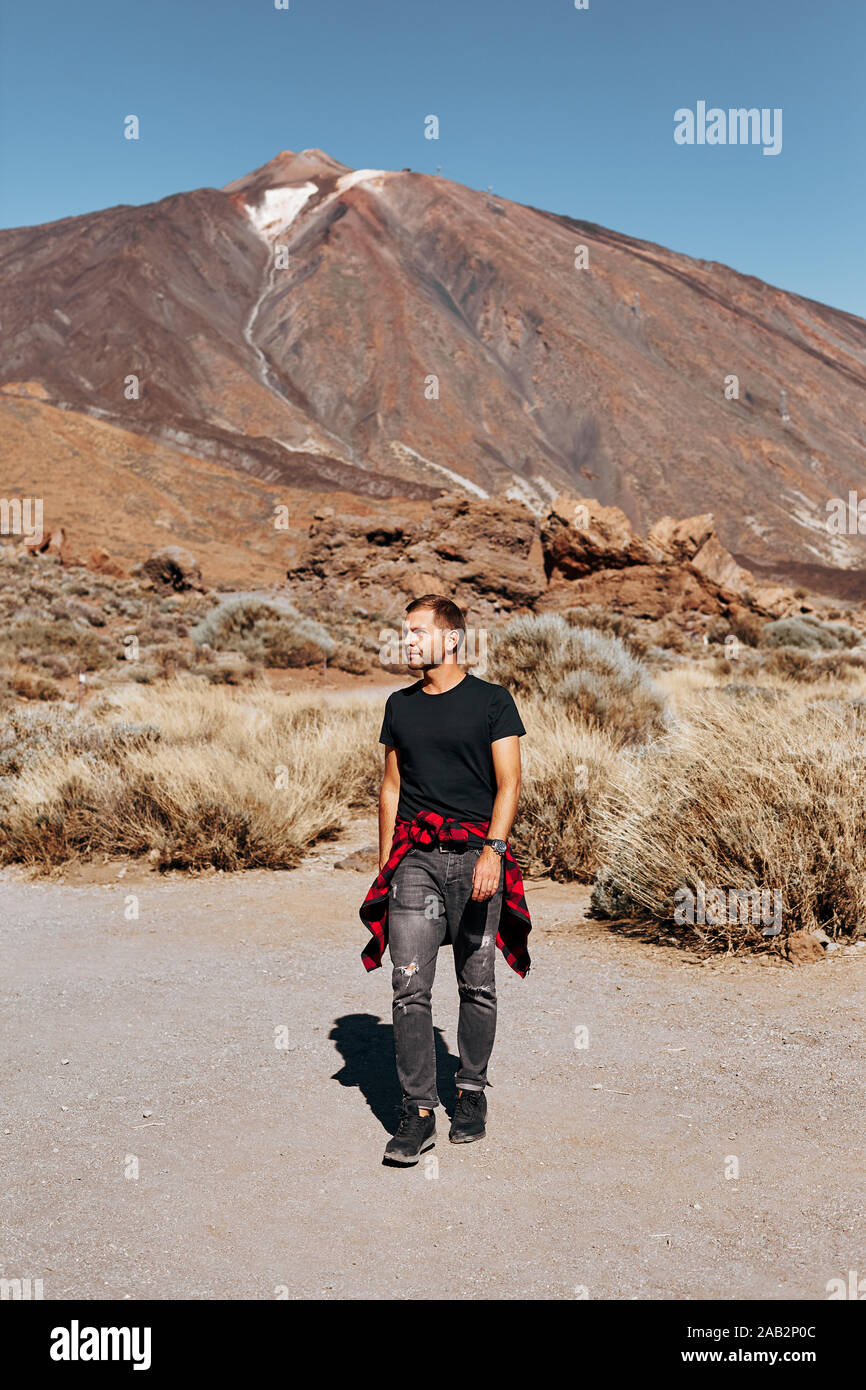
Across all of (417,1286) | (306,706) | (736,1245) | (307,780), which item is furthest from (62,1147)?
(306,706)

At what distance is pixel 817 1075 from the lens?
153 inches

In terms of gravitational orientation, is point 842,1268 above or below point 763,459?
below

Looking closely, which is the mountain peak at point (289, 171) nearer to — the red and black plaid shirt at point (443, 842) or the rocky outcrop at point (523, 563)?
the rocky outcrop at point (523, 563)

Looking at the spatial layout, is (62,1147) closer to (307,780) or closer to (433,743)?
(433,743)

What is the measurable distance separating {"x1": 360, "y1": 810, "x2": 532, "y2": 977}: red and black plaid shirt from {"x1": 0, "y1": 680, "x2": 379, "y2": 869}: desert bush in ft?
12.7

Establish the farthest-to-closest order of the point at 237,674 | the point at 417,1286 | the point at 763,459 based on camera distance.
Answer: the point at 763,459 → the point at 237,674 → the point at 417,1286

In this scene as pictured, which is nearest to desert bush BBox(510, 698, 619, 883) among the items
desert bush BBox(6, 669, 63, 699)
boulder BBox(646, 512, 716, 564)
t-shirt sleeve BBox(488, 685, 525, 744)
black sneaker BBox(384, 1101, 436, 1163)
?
t-shirt sleeve BBox(488, 685, 525, 744)

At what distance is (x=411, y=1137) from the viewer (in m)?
3.30

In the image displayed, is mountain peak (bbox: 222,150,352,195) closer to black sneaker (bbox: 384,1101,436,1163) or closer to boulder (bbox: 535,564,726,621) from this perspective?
boulder (bbox: 535,564,726,621)

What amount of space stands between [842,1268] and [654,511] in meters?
89.6

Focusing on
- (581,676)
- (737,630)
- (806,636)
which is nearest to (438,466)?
(737,630)

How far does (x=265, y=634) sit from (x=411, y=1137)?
17.3m

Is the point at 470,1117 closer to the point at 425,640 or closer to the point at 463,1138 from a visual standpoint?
the point at 463,1138

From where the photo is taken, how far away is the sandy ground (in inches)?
107
